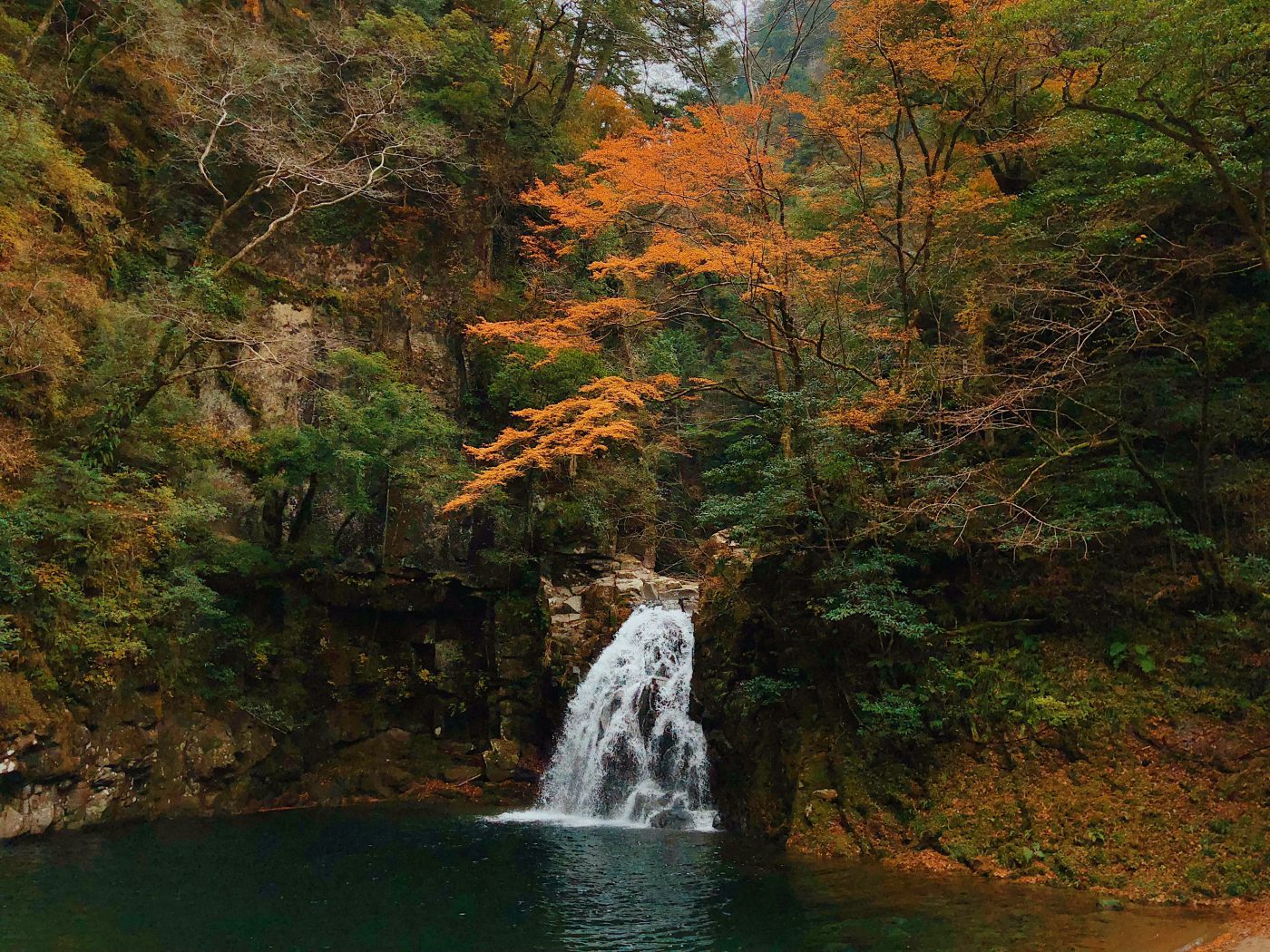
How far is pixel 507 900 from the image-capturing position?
8539mm

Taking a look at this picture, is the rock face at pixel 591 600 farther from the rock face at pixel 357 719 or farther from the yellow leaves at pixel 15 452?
the yellow leaves at pixel 15 452

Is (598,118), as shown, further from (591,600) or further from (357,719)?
(357,719)

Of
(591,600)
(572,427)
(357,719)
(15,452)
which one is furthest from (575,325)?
(357,719)

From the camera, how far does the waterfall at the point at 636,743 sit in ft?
43.5

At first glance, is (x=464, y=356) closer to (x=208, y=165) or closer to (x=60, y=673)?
(x=208, y=165)

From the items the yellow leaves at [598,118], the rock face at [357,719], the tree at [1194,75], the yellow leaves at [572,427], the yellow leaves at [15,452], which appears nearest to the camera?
the tree at [1194,75]

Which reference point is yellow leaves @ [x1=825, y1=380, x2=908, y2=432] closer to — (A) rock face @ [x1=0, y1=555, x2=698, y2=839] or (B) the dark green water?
(B) the dark green water

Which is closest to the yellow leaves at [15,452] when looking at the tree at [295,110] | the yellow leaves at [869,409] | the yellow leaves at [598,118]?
the tree at [295,110]

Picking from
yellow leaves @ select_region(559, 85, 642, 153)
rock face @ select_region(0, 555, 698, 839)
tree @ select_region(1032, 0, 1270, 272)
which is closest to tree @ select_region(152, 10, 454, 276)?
yellow leaves @ select_region(559, 85, 642, 153)

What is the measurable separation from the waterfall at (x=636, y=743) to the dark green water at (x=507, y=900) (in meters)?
1.61

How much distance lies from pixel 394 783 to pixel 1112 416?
47.9 feet

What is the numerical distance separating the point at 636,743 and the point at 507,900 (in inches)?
224

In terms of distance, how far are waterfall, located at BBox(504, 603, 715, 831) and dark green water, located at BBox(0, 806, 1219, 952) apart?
63.5 inches

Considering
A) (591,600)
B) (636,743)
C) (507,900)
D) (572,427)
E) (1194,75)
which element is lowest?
(507,900)
